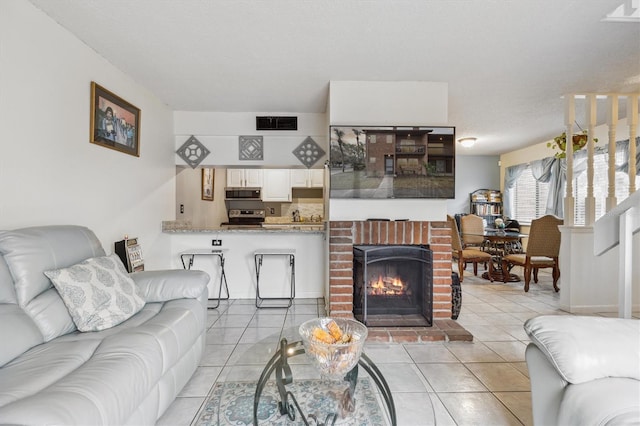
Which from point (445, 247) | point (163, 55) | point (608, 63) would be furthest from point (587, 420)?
point (163, 55)

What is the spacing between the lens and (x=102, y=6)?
1901mm

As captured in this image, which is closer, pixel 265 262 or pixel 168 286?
pixel 168 286

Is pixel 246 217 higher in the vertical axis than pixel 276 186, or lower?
lower

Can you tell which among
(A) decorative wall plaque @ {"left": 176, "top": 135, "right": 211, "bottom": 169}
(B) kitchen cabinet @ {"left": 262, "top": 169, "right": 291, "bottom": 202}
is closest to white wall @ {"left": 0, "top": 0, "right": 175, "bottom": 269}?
(A) decorative wall plaque @ {"left": 176, "top": 135, "right": 211, "bottom": 169}

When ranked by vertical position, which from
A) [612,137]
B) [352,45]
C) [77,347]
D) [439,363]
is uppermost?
[352,45]

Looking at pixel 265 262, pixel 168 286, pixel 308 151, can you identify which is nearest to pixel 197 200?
pixel 265 262

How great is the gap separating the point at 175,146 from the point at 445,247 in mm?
3450

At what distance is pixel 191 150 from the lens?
391 centimetres

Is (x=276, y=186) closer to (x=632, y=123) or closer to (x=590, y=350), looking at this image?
(x=632, y=123)

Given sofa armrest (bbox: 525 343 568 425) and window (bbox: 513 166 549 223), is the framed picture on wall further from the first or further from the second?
window (bbox: 513 166 549 223)

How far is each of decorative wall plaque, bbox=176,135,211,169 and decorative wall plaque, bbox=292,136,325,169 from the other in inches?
46.7

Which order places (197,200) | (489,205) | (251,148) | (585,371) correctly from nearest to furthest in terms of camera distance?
(585,371) < (251,148) < (197,200) < (489,205)

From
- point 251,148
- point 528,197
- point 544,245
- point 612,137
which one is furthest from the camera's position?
point 528,197

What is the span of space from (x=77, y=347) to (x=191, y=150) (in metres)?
2.97
